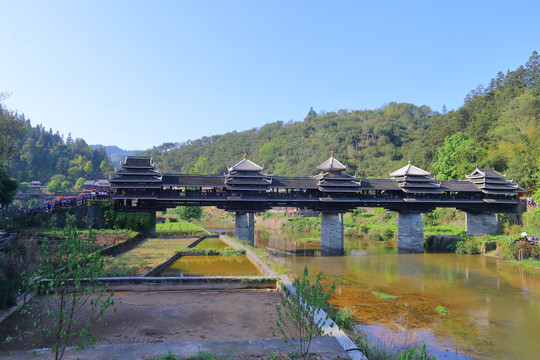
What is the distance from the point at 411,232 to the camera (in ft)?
118

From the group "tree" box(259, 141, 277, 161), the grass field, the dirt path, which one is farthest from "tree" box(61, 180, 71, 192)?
the dirt path

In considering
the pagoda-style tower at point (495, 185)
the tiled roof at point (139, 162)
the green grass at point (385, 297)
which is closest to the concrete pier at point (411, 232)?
the pagoda-style tower at point (495, 185)

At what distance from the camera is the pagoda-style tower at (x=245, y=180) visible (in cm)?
3294

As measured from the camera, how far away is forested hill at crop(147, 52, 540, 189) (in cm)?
4800

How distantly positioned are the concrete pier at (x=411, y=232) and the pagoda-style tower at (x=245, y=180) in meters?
16.0

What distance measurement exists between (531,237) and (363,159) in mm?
59353

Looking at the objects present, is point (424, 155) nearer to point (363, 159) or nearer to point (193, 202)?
point (363, 159)

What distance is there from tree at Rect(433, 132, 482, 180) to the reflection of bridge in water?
36.3ft

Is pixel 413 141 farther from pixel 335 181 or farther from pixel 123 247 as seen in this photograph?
pixel 123 247

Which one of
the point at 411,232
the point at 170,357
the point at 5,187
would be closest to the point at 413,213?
the point at 411,232

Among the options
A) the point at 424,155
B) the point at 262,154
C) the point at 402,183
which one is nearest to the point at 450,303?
the point at 402,183

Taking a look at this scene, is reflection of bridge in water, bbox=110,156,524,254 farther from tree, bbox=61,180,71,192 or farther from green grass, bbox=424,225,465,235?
tree, bbox=61,180,71,192

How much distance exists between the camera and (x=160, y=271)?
20.3 metres

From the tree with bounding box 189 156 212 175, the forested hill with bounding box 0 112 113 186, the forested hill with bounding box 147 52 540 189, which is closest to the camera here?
the forested hill with bounding box 147 52 540 189
